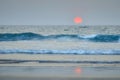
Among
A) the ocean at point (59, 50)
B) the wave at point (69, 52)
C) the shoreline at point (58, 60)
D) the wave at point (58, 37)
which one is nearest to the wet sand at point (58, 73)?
the ocean at point (59, 50)

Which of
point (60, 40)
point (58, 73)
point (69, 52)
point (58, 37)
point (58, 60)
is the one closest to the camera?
point (58, 73)

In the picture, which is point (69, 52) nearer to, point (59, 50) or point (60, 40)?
point (59, 50)

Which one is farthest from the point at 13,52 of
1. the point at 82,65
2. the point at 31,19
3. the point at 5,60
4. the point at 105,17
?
the point at 105,17

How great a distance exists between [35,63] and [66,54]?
71cm

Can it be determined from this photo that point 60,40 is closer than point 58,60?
No

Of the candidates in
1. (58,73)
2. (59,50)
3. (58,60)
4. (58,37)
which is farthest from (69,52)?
(58,73)

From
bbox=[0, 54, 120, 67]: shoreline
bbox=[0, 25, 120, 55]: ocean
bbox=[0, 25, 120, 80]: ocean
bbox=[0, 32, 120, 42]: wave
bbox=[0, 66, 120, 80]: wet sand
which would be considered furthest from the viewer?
bbox=[0, 32, 120, 42]: wave

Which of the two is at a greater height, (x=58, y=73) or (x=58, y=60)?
(x=58, y=60)

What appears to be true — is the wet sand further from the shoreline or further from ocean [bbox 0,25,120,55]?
ocean [bbox 0,25,120,55]

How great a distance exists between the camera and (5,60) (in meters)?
5.27

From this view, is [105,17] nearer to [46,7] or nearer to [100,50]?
[100,50]

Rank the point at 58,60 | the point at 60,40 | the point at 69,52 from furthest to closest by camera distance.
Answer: the point at 60,40 < the point at 69,52 < the point at 58,60

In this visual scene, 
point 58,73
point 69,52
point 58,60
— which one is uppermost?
point 69,52

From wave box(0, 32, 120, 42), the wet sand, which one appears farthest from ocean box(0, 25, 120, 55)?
the wet sand
